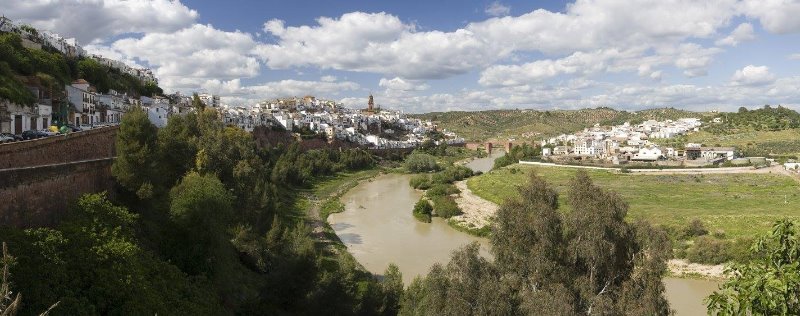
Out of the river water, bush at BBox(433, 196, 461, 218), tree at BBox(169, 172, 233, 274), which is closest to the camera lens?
tree at BBox(169, 172, 233, 274)

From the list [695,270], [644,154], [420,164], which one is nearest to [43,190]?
[695,270]

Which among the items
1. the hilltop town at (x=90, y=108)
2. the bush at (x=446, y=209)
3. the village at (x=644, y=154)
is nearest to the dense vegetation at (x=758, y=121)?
the village at (x=644, y=154)

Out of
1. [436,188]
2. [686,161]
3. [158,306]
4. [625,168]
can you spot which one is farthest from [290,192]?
[686,161]

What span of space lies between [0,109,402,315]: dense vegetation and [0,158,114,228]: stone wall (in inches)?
36.5

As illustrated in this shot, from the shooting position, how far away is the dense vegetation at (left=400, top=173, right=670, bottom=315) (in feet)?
35.4

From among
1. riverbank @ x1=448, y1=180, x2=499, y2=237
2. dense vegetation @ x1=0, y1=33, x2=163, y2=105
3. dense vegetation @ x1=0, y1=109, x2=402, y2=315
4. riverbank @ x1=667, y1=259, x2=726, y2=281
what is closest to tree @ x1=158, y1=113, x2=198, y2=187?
dense vegetation @ x1=0, y1=109, x2=402, y2=315

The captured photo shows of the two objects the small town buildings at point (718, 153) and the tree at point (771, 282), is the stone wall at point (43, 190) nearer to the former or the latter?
the tree at point (771, 282)

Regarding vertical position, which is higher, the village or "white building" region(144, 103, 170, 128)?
"white building" region(144, 103, 170, 128)

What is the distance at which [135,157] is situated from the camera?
1847 cm

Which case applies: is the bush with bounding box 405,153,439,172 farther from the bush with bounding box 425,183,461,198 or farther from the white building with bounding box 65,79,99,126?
the white building with bounding box 65,79,99,126

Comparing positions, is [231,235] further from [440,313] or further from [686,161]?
[686,161]

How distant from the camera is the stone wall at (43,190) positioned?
42.6 ft

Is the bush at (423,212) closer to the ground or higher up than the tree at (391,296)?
closer to the ground

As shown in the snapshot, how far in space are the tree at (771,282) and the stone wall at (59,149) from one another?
17023 millimetres
